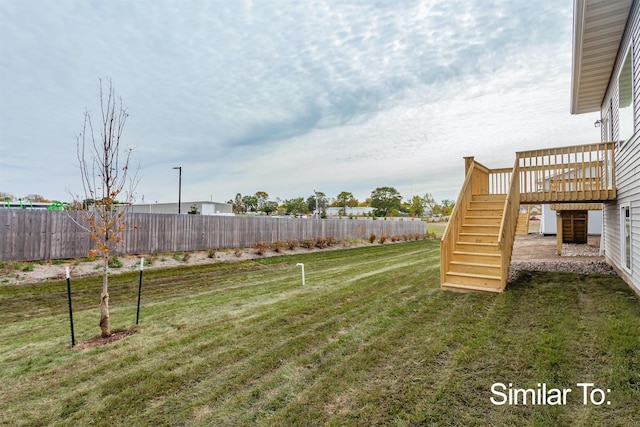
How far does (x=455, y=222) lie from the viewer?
707cm

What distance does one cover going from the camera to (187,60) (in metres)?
10.9

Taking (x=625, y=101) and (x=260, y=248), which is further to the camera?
(x=260, y=248)

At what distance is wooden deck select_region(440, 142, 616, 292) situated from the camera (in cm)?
637

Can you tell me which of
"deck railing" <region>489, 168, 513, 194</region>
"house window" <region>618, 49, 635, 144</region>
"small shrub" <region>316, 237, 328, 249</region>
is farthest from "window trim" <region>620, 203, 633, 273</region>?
"small shrub" <region>316, 237, 328, 249</region>

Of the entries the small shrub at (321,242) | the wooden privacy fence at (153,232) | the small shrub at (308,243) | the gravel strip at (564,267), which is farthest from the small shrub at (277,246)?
the gravel strip at (564,267)

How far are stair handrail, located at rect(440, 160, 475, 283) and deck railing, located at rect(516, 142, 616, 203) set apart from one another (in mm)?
1259

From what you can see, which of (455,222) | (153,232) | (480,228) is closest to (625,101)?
(480,228)

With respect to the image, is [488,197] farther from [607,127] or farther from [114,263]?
[114,263]

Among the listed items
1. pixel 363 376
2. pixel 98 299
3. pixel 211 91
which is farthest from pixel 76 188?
pixel 211 91

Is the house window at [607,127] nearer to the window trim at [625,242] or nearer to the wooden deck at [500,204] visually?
the wooden deck at [500,204]

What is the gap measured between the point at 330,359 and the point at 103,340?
123 inches

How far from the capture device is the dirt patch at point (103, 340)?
388 centimetres

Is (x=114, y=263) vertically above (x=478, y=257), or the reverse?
(x=478, y=257)

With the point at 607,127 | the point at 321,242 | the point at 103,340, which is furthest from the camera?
the point at 321,242
